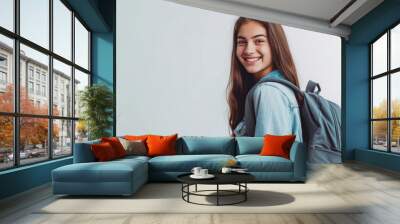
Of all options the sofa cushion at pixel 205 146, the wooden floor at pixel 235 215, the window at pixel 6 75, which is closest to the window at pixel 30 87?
the window at pixel 6 75

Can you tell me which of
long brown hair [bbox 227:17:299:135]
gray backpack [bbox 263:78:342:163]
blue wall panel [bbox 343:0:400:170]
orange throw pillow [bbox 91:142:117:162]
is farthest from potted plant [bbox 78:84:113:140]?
blue wall panel [bbox 343:0:400:170]

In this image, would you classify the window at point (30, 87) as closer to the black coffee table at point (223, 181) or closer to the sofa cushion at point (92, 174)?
the sofa cushion at point (92, 174)

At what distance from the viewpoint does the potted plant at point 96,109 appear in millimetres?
7544

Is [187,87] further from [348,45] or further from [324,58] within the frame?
[348,45]

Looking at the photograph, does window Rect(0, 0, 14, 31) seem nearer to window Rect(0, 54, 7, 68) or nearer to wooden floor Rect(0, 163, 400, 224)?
window Rect(0, 54, 7, 68)

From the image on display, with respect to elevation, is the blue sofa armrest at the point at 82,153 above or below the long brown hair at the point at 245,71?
below

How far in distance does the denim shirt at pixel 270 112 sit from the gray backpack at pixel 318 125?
16 cm

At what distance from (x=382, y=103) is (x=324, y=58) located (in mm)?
1695

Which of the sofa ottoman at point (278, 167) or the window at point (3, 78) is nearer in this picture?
the window at point (3, 78)

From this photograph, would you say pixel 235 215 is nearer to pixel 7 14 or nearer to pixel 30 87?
pixel 30 87

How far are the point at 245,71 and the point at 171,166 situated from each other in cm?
403

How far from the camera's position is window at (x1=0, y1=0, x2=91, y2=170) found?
190 inches

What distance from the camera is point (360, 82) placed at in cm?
919

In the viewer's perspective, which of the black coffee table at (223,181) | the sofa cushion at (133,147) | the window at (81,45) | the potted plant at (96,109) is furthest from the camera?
the window at (81,45)
